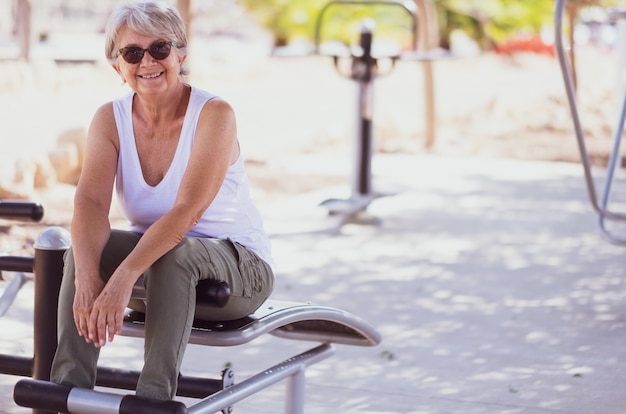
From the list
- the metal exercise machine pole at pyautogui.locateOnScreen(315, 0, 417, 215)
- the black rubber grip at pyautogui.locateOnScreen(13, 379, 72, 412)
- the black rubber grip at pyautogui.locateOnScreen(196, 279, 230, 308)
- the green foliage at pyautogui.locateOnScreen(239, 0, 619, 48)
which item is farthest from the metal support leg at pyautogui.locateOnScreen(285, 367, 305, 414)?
the green foliage at pyautogui.locateOnScreen(239, 0, 619, 48)

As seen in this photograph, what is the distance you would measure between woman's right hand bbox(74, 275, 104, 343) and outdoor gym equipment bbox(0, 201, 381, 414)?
122mm

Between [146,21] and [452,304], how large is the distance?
123 inches

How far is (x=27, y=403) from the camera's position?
296 cm

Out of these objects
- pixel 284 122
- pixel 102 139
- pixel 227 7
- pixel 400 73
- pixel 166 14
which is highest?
pixel 227 7

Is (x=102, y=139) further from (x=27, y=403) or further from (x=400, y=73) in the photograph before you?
(x=400, y=73)

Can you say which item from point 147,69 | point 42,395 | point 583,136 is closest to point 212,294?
point 42,395

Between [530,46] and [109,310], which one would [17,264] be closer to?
[109,310]

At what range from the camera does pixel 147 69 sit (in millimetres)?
3271

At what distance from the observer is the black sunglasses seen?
3254 mm

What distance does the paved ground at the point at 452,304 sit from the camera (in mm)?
4309

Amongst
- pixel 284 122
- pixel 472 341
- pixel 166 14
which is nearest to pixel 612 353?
pixel 472 341

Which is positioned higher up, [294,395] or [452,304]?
[452,304]

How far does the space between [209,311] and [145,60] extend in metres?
0.76

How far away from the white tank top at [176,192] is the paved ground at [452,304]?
36.2 inches
